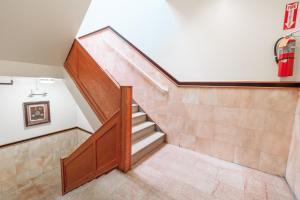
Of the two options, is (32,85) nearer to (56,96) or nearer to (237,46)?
(56,96)

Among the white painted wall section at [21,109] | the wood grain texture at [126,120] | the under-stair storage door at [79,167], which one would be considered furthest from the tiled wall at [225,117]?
the white painted wall section at [21,109]

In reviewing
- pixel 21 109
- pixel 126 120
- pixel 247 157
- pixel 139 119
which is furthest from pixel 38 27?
pixel 247 157

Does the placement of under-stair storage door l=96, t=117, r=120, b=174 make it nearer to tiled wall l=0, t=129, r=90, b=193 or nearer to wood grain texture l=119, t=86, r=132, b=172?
wood grain texture l=119, t=86, r=132, b=172

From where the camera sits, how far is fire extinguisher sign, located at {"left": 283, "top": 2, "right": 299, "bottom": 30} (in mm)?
1581

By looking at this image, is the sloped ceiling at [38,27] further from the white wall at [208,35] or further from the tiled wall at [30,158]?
the tiled wall at [30,158]

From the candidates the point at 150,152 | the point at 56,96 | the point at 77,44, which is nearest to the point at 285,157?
the point at 150,152

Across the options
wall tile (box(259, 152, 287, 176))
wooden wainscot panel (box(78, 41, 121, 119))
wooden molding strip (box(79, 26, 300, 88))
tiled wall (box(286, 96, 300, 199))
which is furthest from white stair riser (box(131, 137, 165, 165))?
tiled wall (box(286, 96, 300, 199))

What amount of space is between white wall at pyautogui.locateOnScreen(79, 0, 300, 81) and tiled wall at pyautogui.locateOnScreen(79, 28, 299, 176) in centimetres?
23

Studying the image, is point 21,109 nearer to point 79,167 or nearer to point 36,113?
point 36,113

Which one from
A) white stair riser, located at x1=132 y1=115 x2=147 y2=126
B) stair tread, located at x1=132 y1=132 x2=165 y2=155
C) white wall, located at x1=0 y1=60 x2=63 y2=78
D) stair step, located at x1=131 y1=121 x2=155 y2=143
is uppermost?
white wall, located at x1=0 y1=60 x2=63 y2=78

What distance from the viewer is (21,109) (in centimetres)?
353

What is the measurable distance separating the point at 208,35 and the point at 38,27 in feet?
7.79

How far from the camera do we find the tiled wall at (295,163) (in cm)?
140

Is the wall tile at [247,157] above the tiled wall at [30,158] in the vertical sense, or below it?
above
